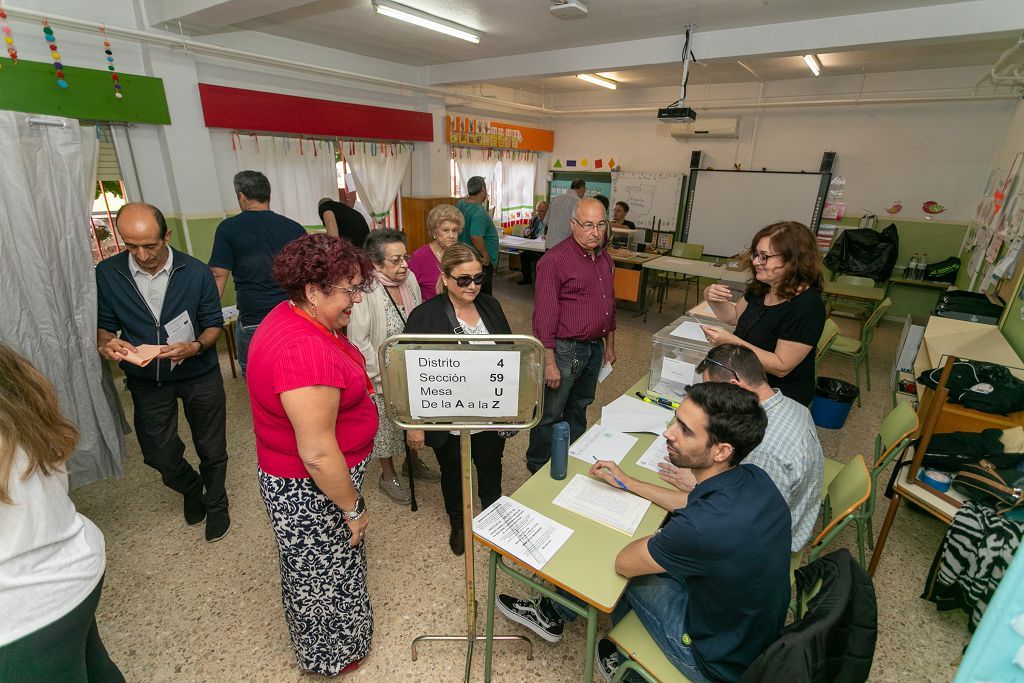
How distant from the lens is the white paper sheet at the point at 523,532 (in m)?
1.36

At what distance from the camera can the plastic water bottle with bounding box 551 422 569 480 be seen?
5.31 feet

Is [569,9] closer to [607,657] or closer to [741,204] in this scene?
[607,657]

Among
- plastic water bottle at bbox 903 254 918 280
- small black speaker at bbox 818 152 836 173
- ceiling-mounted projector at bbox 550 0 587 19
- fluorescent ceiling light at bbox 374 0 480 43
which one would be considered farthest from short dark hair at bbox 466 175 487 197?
plastic water bottle at bbox 903 254 918 280

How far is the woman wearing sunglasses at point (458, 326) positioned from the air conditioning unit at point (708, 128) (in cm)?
682

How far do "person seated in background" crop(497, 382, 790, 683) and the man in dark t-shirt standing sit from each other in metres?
2.45

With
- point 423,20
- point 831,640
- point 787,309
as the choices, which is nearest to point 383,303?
point 787,309

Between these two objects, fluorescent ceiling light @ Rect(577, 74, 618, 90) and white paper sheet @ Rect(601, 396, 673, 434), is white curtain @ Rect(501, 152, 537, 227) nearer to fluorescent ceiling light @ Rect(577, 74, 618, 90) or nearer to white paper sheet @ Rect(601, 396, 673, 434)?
fluorescent ceiling light @ Rect(577, 74, 618, 90)

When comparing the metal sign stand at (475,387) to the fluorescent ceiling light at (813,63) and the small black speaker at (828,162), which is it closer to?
the fluorescent ceiling light at (813,63)

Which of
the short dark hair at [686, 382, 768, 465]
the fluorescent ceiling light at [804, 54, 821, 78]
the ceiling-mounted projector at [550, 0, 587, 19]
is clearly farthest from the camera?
the fluorescent ceiling light at [804, 54, 821, 78]

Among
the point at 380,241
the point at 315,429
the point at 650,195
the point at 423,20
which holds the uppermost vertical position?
the point at 423,20

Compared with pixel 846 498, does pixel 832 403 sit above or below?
below

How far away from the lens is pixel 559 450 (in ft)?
5.34

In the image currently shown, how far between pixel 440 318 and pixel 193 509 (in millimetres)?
1810

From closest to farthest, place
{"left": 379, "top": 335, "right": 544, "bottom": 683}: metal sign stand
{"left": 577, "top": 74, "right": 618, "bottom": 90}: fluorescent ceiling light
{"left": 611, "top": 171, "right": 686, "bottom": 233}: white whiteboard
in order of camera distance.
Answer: {"left": 379, "top": 335, "right": 544, "bottom": 683}: metal sign stand
{"left": 577, "top": 74, "right": 618, "bottom": 90}: fluorescent ceiling light
{"left": 611, "top": 171, "right": 686, "bottom": 233}: white whiteboard
